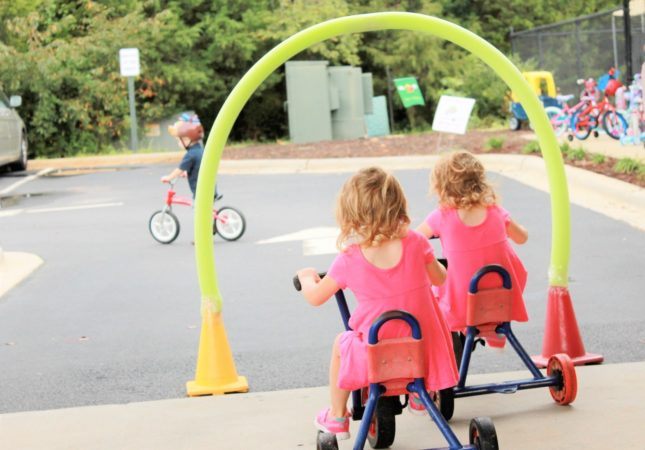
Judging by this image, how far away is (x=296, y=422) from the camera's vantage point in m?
5.30

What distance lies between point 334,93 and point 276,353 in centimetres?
1774

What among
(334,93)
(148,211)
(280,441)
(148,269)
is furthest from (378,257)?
(334,93)

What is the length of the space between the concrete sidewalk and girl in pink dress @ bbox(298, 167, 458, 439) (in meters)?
0.57

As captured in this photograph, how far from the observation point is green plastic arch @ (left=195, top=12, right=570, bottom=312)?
5688 millimetres

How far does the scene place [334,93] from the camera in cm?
2433

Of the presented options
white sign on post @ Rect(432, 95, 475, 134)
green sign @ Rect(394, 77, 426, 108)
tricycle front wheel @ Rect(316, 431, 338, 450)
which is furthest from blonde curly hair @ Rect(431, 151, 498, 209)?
Result: green sign @ Rect(394, 77, 426, 108)

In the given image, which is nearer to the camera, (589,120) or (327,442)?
(327,442)

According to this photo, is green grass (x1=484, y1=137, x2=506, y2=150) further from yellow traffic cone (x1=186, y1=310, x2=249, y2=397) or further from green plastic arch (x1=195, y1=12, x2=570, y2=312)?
yellow traffic cone (x1=186, y1=310, x2=249, y2=397)

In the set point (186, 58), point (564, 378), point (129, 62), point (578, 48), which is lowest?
point (564, 378)

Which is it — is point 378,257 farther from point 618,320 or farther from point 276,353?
point 618,320

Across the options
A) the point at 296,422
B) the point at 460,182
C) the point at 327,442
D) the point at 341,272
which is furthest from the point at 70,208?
the point at 327,442

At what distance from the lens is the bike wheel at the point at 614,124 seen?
17.8 m

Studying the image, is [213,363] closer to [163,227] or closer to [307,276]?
[307,276]

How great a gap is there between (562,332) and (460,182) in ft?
4.32
